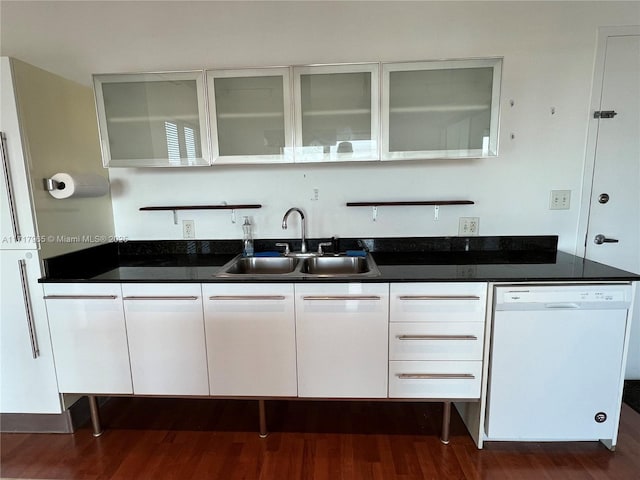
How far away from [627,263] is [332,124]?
1986 mm

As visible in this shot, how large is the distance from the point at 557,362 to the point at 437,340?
549mm

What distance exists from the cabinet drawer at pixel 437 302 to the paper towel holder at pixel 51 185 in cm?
171

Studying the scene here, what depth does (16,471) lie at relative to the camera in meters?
1.57

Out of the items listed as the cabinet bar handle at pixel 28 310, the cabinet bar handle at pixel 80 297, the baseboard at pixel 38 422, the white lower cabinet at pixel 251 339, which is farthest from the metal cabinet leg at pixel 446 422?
the cabinet bar handle at pixel 28 310

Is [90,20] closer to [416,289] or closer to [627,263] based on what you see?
[416,289]

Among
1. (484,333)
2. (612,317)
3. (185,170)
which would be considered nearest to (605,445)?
(612,317)

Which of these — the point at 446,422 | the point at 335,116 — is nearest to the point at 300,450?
the point at 446,422

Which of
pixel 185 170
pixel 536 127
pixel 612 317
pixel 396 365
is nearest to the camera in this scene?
pixel 612 317

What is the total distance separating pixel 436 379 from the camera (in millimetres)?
1597

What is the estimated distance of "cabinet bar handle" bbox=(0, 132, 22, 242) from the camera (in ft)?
5.01

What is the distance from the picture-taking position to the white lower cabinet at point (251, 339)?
159 centimetres

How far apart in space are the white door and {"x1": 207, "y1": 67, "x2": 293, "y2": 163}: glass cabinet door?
1.79 m

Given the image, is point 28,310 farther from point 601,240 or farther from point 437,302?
point 601,240

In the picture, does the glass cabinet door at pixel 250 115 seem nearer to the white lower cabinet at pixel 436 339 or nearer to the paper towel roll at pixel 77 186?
the paper towel roll at pixel 77 186
